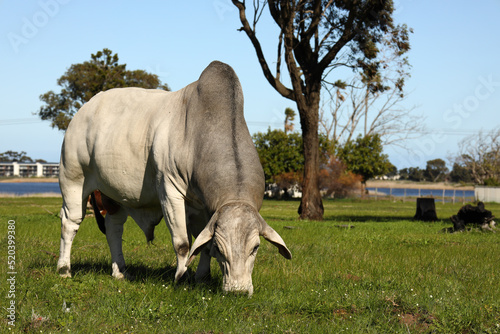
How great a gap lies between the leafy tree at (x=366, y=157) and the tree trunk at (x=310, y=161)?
41.2 m

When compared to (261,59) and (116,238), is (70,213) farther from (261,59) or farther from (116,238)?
(261,59)

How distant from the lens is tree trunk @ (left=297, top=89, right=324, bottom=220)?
2209 cm

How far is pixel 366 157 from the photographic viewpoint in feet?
207

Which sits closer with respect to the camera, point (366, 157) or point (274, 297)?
point (274, 297)

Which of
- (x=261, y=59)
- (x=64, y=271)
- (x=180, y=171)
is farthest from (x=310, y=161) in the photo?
(x=180, y=171)

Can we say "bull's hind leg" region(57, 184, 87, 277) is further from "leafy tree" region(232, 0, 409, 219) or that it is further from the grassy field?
"leafy tree" region(232, 0, 409, 219)

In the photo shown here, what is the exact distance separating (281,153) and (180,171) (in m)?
53.8

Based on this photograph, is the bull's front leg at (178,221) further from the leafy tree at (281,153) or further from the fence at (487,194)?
the fence at (487,194)

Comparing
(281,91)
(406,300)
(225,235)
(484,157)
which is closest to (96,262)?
(225,235)

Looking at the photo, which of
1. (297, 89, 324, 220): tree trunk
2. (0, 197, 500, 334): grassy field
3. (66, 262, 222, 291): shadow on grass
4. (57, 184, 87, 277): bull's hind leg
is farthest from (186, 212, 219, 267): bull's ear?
(297, 89, 324, 220): tree trunk

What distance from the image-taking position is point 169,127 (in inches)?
250

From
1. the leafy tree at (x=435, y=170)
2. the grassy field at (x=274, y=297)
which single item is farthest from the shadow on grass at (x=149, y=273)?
the leafy tree at (x=435, y=170)

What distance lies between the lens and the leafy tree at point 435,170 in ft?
527

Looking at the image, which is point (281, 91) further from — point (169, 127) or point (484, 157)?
point (484, 157)
